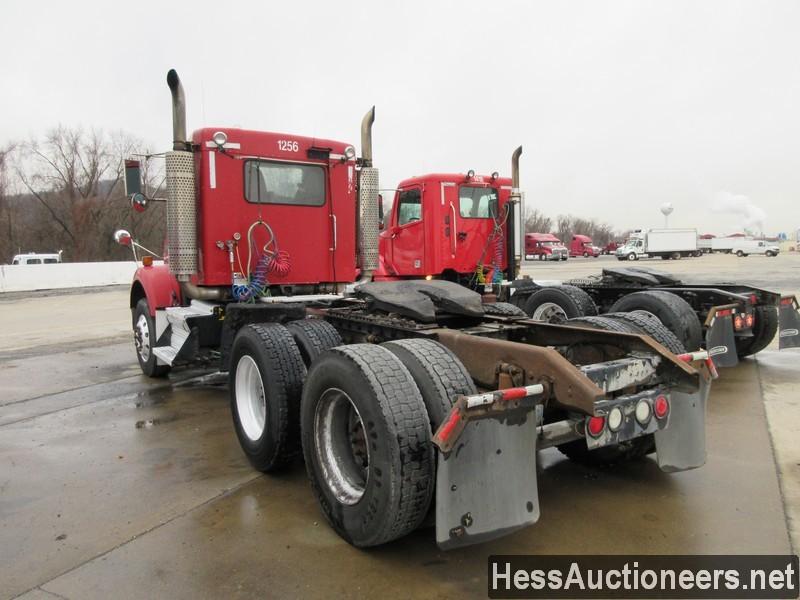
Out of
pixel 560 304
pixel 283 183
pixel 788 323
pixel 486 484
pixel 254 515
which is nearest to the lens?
pixel 486 484

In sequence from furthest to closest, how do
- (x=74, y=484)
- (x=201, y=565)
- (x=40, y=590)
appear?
(x=74, y=484), (x=201, y=565), (x=40, y=590)

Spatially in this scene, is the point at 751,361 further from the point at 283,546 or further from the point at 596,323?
the point at 283,546

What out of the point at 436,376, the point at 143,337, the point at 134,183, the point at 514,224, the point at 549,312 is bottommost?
the point at 143,337

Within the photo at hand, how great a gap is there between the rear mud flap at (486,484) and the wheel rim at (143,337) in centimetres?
608

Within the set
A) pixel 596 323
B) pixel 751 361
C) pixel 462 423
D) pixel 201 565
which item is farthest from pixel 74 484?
pixel 751 361

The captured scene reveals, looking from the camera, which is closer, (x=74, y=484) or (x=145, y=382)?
(x=74, y=484)

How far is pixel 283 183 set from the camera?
6.43 metres

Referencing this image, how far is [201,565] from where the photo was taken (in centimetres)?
312

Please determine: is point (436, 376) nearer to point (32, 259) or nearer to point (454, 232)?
point (454, 232)

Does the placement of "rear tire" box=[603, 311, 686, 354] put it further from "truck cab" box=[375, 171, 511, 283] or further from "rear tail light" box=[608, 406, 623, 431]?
"truck cab" box=[375, 171, 511, 283]

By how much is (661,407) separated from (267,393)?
8.47 feet

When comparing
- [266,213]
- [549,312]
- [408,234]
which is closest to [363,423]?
[266,213]

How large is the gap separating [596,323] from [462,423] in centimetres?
215

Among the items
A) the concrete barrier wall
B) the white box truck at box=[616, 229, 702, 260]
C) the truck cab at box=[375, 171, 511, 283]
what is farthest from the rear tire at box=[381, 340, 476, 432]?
the white box truck at box=[616, 229, 702, 260]
